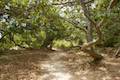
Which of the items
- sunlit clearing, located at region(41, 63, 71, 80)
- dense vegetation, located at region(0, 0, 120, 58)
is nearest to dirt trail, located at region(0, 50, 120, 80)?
sunlit clearing, located at region(41, 63, 71, 80)

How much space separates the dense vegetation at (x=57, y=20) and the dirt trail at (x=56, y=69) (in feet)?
2.57

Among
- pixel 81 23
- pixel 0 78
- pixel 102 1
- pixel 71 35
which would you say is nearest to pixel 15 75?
pixel 0 78

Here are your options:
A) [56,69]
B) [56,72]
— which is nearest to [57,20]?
[56,69]

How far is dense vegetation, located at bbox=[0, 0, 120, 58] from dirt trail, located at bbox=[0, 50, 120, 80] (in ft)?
2.57

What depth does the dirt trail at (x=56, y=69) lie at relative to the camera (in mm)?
8594

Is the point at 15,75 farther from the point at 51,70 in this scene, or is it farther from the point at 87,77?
the point at 87,77

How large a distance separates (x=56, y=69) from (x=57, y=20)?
3.65m

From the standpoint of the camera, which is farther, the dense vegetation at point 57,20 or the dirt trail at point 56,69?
the dense vegetation at point 57,20

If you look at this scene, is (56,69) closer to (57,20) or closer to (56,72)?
(56,72)

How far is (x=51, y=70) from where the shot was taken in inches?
376

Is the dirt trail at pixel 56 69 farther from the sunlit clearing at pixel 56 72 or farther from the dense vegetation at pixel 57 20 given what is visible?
the dense vegetation at pixel 57 20

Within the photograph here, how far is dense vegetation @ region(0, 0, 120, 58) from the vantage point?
8.87 metres

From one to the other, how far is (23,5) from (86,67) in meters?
4.04

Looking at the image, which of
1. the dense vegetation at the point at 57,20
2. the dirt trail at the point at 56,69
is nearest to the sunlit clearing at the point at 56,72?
the dirt trail at the point at 56,69
